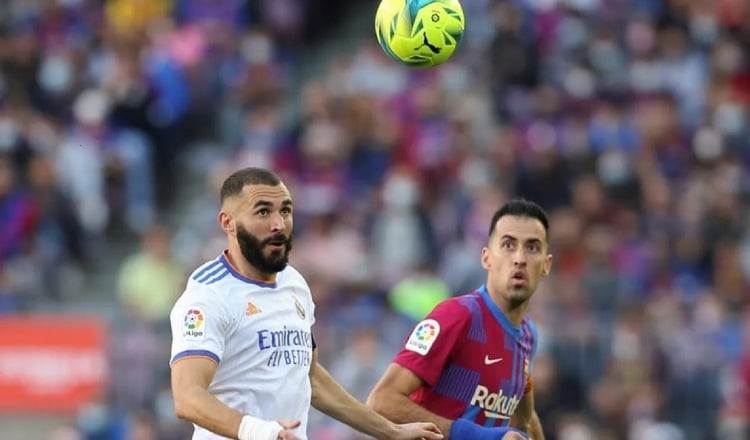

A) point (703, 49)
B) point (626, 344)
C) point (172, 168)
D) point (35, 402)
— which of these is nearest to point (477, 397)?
point (626, 344)

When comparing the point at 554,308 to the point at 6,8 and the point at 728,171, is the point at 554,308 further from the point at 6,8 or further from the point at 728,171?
the point at 6,8

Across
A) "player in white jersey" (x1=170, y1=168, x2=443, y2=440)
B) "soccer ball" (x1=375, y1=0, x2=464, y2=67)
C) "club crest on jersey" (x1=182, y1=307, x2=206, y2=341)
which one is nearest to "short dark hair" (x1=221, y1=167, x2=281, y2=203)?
"player in white jersey" (x1=170, y1=168, x2=443, y2=440)

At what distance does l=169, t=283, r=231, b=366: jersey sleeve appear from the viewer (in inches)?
293

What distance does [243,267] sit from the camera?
7922 millimetres

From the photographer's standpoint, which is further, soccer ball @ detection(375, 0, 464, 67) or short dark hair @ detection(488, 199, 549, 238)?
soccer ball @ detection(375, 0, 464, 67)

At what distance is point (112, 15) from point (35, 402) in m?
6.16

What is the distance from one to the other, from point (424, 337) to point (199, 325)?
1.55 metres

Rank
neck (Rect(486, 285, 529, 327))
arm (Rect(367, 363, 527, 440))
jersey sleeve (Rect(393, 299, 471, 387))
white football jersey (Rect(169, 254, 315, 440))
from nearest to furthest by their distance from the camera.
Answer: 1. white football jersey (Rect(169, 254, 315, 440))
2. arm (Rect(367, 363, 527, 440))
3. jersey sleeve (Rect(393, 299, 471, 387))
4. neck (Rect(486, 285, 529, 327))

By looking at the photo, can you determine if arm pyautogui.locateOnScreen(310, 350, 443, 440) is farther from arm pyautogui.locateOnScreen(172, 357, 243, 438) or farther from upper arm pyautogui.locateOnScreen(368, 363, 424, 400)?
arm pyautogui.locateOnScreen(172, 357, 243, 438)

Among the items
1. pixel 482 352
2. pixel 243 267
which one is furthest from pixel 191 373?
pixel 482 352

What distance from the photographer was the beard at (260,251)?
7793 millimetres

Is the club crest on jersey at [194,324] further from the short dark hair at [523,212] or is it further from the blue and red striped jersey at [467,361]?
the short dark hair at [523,212]

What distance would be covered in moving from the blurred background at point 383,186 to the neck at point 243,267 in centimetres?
670

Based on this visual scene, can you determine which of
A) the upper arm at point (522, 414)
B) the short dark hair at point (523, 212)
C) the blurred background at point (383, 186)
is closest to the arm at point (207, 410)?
the short dark hair at point (523, 212)
